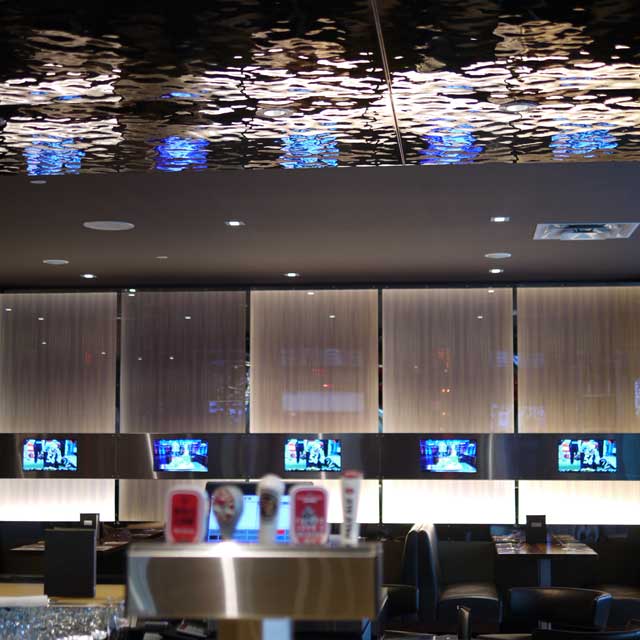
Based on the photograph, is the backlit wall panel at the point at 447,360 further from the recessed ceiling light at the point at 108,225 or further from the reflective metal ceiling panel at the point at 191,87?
the reflective metal ceiling panel at the point at 191,87

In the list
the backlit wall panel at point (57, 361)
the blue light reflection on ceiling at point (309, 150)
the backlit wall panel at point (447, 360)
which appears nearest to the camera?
the blue light reflection on ceiling at point (309, 150)

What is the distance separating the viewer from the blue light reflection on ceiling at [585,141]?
11.2 feet

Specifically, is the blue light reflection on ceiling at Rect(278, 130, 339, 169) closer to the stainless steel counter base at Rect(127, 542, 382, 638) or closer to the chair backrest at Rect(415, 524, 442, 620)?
the stainless steel counter base at Rect(127, 542, 382, 638)

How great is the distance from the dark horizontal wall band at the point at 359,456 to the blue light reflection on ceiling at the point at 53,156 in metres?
5.36

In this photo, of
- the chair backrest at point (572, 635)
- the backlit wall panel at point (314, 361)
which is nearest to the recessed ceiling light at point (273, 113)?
the chair backrest at point (572, 635)

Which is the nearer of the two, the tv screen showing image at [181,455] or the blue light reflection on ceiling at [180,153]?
the blue light reflection on ceiling at [180,153]

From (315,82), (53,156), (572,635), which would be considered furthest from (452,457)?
(315,82)

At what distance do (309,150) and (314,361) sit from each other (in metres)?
5.72

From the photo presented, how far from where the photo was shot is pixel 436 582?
777cm

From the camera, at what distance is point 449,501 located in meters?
9.09

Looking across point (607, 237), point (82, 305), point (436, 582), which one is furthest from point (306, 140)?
point (82, 305)

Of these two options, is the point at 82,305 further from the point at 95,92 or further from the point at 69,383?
the point at 95,92

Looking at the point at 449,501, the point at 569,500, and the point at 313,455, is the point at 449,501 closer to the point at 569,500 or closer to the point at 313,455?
the point at 569,500

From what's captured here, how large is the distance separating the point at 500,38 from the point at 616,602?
21.6ft
